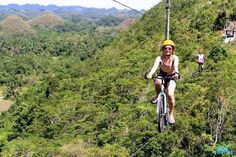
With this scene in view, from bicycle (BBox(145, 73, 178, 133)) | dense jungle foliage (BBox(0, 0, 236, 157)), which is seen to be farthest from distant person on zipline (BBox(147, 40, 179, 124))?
dense jungle foliage (BBox(0, 0, 236, 157))

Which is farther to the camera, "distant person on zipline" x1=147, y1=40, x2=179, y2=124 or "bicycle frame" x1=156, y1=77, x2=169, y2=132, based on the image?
"bicycle frame" x1=156, y1=77, x2=169, y2=132

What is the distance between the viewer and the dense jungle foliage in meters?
24.9

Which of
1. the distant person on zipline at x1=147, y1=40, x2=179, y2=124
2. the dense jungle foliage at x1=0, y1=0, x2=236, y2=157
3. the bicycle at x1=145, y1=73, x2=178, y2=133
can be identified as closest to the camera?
the distant person on zipline at x1=147, y1=40, x2=179, y2=124

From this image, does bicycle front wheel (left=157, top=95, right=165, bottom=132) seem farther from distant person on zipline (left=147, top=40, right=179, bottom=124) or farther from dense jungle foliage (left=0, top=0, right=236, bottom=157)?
dense jungle foliage (left=0, top=0, right=236, bottom=157)

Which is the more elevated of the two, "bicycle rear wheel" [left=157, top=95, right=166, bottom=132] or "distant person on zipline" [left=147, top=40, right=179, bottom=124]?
"distant person on zipline" [left=147, top=40, right=179, bottom=124]

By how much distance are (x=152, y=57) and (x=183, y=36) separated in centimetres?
360

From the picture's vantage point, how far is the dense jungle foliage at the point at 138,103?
979 inches

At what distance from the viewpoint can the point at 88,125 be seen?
3447 centimetres

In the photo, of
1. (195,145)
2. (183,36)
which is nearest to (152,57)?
(183,36)

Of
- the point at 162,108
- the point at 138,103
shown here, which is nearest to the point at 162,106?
the point at 162,108

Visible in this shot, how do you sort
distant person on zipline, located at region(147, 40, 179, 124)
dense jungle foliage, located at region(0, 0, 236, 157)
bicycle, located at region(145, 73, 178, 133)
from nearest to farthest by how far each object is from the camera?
distant person on zipline, located at region(147, 40, 179, 124), bicycle, located at region(145, 73, 178, 133), dense jungle foliage, located at region(0, 0, 236, 157)

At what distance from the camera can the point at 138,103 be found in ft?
110

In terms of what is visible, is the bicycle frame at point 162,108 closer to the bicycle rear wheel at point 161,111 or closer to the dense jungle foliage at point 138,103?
the bicycle rear wheel at point 161,111

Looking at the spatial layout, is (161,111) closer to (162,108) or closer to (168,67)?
(162,108)
